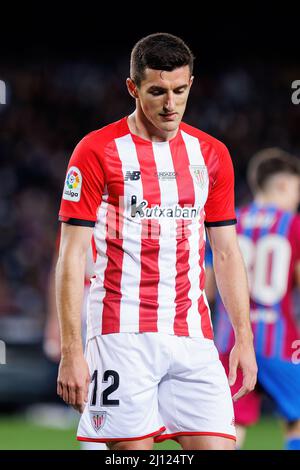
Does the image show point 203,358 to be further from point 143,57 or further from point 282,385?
A: point 282,385

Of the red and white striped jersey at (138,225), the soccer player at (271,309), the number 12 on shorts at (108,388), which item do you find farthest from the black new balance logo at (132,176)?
the soccer player at (271,309)

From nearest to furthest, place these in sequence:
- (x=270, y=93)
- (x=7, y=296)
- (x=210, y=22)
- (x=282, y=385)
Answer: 1. (x=282, y=385)
2. (x=7, y=296)
3. (x=270, y=93)
4. (x=210, y=22)

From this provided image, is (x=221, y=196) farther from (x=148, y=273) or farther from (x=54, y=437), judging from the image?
(x=54, y=437)

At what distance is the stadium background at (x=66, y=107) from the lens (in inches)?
354

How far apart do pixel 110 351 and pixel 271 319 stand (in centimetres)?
191

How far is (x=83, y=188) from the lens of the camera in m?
3.20

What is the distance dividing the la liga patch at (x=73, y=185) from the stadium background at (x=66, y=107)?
5.53 m

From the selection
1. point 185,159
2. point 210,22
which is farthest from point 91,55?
point 185,159

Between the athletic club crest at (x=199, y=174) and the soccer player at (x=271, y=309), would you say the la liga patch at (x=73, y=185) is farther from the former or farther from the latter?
the soccer player at (x=271, y=309)

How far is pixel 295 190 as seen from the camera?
524 cm

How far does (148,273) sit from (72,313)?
32 cm

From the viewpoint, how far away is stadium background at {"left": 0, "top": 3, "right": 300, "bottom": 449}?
9000 millimetres

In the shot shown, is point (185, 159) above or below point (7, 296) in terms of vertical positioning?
above

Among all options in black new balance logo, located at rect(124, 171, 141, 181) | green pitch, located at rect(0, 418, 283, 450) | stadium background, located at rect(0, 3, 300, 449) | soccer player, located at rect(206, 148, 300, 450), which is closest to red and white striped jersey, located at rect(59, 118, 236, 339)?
black new balance logo, located at rect(124, 171, 141, 181)
